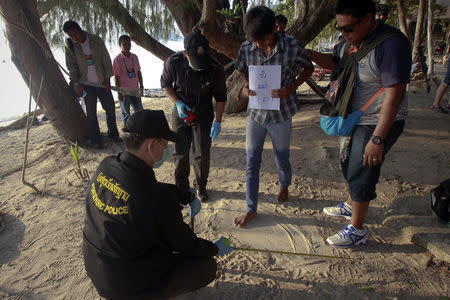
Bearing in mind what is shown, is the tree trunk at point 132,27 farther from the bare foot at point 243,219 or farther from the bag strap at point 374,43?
the bag strap at point 374,43

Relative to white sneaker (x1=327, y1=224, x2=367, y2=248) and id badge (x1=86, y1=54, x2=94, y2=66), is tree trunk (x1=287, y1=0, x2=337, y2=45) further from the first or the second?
white sneaker (x1=327, y1=224, x2=367, y2=248)

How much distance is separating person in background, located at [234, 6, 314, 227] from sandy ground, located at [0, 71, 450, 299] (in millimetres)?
419

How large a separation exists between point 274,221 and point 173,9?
406 centimetres

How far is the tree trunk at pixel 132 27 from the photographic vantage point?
4.41 m

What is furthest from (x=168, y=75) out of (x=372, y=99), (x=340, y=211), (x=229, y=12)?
(x=229, y=12)

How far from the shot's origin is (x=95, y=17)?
4.54 metres

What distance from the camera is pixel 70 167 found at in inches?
154

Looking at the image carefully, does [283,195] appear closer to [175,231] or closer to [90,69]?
[175,231]

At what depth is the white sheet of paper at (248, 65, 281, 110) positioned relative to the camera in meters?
2.11

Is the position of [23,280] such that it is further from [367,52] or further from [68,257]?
[367,52]

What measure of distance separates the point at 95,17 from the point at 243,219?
166 inches

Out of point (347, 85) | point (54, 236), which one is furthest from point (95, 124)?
point (347, 85)

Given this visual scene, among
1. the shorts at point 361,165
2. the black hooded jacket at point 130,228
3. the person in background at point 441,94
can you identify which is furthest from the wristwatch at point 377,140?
the person in background at point 441,94

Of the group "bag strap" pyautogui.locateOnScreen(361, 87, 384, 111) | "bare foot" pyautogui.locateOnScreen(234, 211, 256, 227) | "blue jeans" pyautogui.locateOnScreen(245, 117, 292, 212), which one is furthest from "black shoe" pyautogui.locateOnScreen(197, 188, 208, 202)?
"bag strap" pyautogui.locateOnScreen(361, 87, 384, 111)
